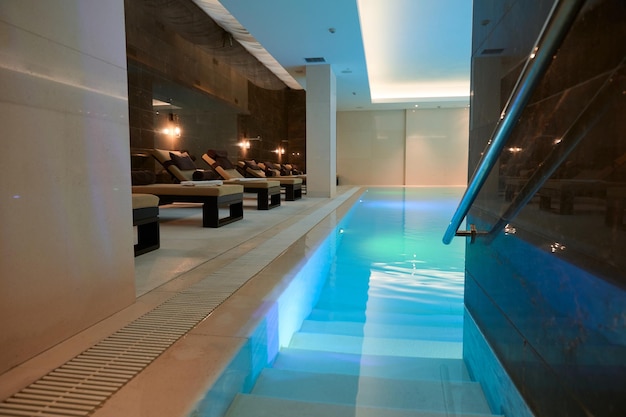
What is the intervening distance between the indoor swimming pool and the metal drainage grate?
35 centimetres

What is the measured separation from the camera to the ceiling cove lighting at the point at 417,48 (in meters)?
8.55

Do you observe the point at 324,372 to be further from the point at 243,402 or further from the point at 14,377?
the point at 14,377

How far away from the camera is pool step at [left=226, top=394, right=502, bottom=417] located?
145 cm

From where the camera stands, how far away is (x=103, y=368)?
1.57 meters

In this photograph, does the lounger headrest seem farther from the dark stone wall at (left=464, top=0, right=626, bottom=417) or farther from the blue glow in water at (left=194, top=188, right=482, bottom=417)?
the dark stone wall at (left=464, top=0, right=626, bottom=417)

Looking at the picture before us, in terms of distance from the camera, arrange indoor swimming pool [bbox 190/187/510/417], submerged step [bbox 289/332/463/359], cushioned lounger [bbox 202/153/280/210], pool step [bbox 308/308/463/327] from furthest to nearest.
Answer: cushioned lounger [bbox 202/153/280/210], pool step [bbox 308/308/463/327], submerged step [bbox 289/332/463/359], indoor swimming pool [bbox 190/187/510/417]

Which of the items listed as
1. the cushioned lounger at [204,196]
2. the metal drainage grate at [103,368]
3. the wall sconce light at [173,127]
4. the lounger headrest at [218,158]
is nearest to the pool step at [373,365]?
the metal drainage grate at [103,368]

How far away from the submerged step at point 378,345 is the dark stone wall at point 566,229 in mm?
346

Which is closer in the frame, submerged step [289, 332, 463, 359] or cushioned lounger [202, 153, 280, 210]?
submerged step [289, 332, 463, 359]

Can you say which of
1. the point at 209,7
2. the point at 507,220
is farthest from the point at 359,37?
the point at 507,220

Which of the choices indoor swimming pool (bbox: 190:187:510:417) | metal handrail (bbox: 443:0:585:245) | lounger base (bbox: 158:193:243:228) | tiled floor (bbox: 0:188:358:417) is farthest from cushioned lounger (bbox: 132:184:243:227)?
metal handrail (bbox: 443:0:585:245)

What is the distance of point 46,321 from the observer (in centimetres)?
171

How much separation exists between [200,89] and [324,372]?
1045 centimetres

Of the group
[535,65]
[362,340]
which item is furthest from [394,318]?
[535,65]
